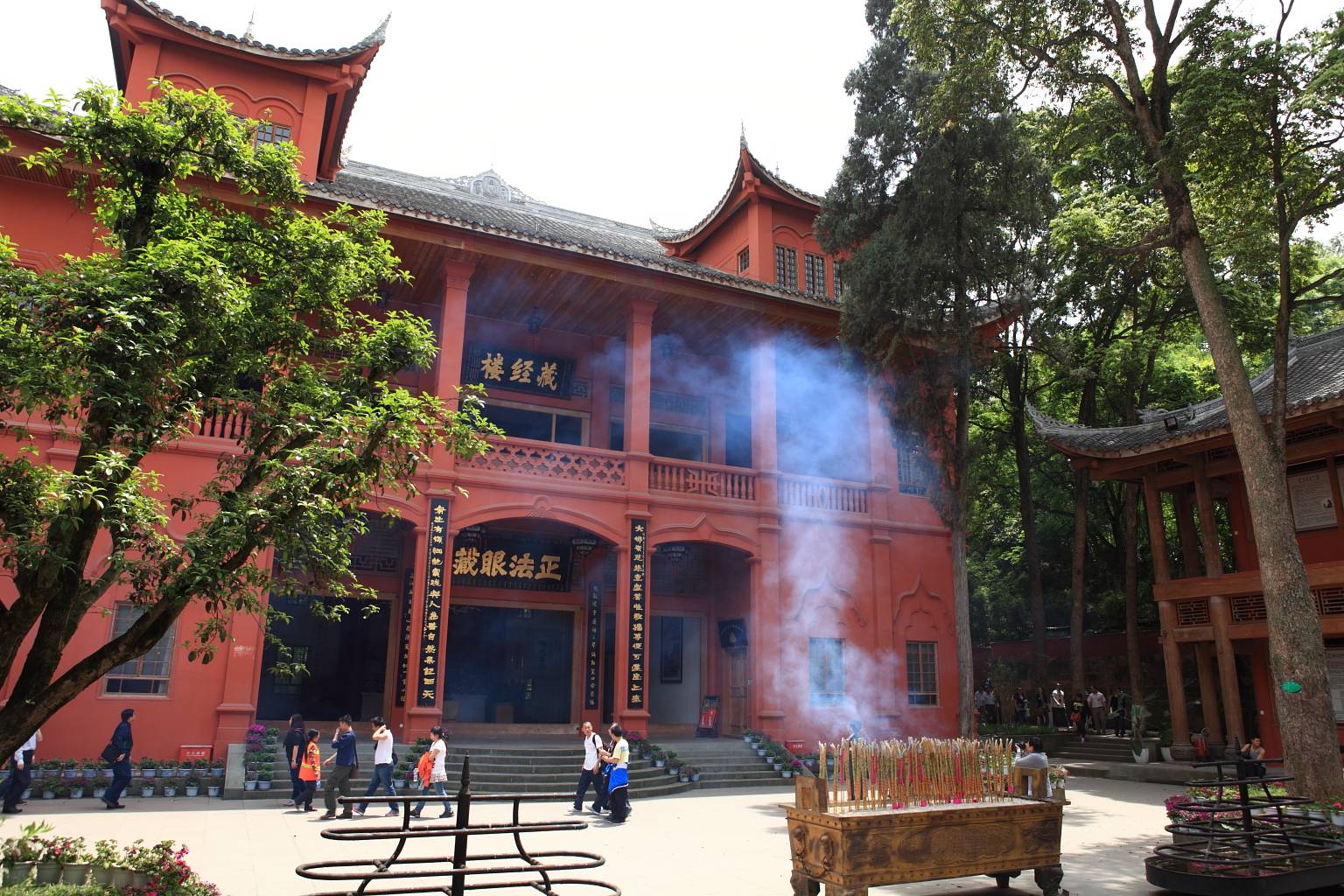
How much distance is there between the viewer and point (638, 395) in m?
15.4

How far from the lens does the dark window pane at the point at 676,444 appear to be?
17.5 metres

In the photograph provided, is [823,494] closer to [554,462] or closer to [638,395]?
[638,395]

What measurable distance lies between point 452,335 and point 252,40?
20.0ft

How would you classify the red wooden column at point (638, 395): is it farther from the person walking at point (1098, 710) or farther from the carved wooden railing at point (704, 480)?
the person walking at point (1098, 710)

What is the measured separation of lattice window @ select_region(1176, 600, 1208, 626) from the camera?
1541 centimetres

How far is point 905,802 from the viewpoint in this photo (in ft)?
21.1

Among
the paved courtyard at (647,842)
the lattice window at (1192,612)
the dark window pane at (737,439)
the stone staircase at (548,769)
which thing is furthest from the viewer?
the dark window pane at (737,439)

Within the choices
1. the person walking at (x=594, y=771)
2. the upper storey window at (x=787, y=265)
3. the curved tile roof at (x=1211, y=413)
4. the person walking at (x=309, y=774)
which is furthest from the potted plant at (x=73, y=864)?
the upper storey window at (x=787, y=265)

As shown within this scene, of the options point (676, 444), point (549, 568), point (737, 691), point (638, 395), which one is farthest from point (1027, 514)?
point (549, 568)

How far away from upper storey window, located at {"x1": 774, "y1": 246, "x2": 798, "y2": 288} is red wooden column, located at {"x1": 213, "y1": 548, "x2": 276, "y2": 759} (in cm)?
1186

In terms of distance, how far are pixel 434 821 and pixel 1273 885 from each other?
26.4 ft

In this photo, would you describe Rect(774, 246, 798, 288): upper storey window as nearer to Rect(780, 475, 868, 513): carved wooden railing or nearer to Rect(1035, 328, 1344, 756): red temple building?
Rect(780, 475, 868, 513): carved wooden railing

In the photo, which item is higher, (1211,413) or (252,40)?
(252,40)

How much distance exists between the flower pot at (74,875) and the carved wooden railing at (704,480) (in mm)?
10654
